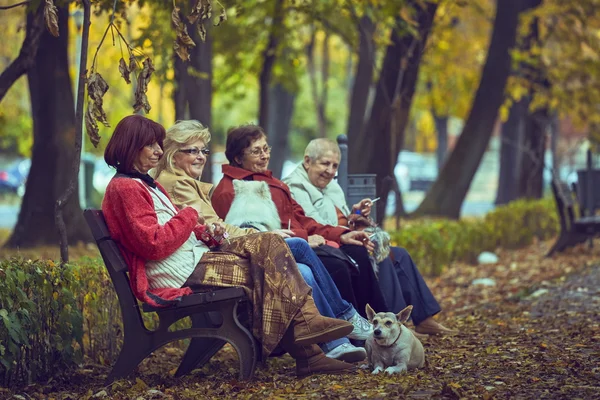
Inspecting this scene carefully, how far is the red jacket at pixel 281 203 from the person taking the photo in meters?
6.96

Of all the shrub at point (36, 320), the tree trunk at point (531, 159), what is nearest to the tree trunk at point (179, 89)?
the shrub at point (36, 320)

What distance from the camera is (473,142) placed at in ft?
53.9

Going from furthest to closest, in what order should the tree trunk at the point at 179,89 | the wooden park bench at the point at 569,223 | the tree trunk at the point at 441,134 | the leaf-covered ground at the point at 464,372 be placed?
the tree trunk at the point at 441,134 < the wooden park bench at the point at 569,223 < the tree trunk at the point at 179,89 < the leaf-covered ground at the point at 464,372

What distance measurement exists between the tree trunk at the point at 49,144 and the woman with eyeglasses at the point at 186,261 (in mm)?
6420

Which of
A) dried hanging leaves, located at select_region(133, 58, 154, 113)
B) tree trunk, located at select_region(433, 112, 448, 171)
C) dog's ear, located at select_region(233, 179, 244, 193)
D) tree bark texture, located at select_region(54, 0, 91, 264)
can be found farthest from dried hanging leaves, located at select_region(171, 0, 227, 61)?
tree trunk, located at select_region(433, 112, 448, 171)

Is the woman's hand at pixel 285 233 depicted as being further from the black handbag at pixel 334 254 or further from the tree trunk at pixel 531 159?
the tree trunk at pixel 531 159

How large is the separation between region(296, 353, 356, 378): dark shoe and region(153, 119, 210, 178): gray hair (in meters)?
1.46

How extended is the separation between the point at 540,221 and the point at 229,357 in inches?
434

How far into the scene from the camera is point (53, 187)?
12.2 meters

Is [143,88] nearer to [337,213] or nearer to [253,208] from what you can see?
[253,208]

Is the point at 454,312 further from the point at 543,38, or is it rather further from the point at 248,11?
the point at 543,38

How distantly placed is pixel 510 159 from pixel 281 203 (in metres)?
17.4

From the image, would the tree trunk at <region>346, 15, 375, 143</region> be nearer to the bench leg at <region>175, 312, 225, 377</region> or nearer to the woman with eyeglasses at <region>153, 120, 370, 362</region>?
the woman with eyeglasses at <region>153, 120, 370, 362</region>

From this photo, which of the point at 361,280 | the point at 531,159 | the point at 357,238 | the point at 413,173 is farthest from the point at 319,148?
the point at 413,173
